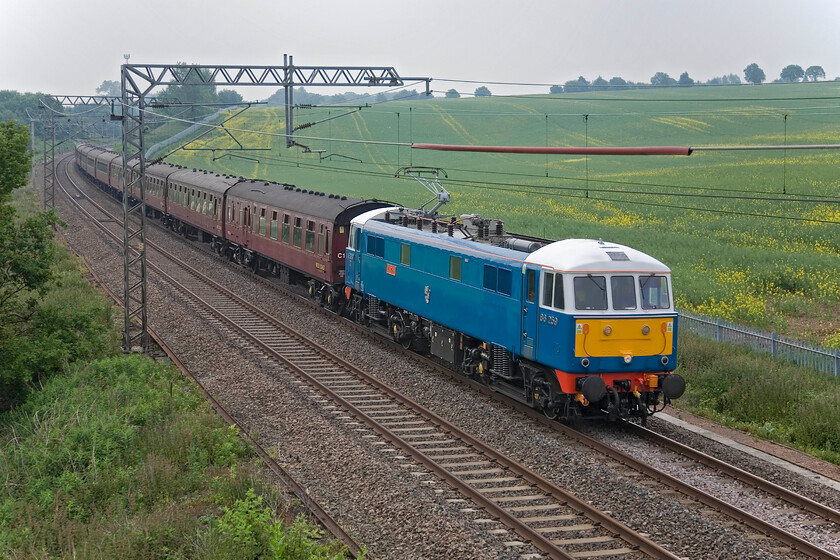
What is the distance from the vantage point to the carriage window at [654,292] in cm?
1538

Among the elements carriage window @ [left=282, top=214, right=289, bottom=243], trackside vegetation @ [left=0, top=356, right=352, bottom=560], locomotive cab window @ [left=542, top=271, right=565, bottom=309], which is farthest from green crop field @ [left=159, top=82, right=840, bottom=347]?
trackside vegetation @ [left=0, top=356, right=352, bottom=560]

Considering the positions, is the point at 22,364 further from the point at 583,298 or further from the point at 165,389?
the point at 583,298

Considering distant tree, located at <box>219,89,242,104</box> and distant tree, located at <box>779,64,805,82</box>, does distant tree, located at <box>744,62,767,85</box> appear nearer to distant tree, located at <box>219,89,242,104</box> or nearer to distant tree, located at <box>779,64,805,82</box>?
distant tree, located at <box>779,64,805,82</box>

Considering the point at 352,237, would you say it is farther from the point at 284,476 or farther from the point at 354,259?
the point at 284,476

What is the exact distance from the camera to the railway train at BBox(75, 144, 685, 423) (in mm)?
15078

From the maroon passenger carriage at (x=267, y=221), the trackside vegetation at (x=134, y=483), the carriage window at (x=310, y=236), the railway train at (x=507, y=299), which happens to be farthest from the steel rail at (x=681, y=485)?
the carriage window at (x=310, y=236)

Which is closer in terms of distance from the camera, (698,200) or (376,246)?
(376,246)

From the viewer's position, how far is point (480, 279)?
1780cm

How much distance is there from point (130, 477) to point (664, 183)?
4893 cm

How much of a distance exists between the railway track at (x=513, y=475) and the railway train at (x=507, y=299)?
0.86 meters

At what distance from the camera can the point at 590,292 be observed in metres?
15.1

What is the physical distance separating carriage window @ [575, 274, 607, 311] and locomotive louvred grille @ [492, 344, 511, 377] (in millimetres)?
2681

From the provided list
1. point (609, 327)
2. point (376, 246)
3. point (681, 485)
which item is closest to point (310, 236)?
point (376, 246)

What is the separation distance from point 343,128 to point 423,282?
3345 inches
